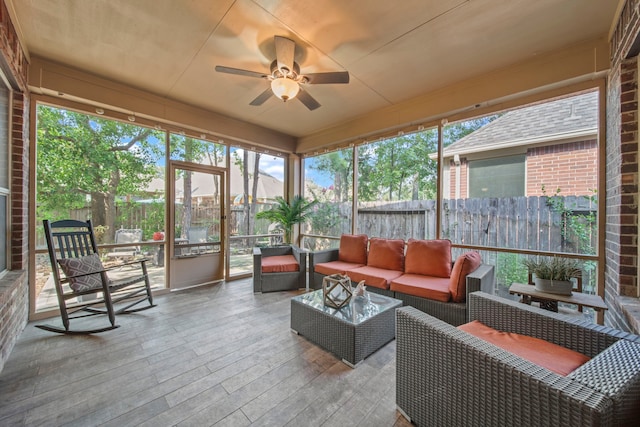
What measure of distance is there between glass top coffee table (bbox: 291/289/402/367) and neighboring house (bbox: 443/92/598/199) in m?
1.95

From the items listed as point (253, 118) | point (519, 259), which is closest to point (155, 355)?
point (253, 118)

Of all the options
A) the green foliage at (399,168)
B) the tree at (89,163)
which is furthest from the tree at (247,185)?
the green foliage at (399,168)

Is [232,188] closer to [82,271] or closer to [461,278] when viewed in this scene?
[82,271]

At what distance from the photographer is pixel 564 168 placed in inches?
104

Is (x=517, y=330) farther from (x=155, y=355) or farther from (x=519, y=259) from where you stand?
(x=155, y=355)

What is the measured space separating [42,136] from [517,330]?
4.91m

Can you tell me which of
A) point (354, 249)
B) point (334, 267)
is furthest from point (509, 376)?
point (354, 249)

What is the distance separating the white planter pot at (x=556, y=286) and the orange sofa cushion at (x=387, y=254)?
1.42m

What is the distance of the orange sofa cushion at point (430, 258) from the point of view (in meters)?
2.99

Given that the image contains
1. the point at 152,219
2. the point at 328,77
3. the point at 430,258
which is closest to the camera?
the point at 328,77

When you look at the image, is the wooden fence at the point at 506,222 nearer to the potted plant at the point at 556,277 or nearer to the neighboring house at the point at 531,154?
the neighboring house at the point at 531,154

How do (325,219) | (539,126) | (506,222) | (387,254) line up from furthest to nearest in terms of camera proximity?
(325,219)
(387,254)
(506,222)
(539,126)

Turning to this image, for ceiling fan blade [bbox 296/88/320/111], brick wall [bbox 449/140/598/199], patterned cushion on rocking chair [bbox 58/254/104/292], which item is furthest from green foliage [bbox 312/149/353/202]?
patterned cushion on rocking chair [bbox 58/254/104/292]

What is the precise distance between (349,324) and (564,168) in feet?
9.06
